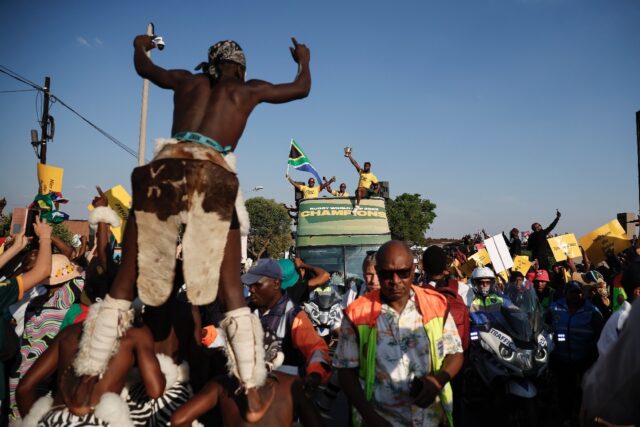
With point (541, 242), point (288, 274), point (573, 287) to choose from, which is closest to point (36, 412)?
point (288, 274)

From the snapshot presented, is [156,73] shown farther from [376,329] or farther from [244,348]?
[376,329]

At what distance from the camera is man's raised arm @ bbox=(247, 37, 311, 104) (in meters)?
2.65

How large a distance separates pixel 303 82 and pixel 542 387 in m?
3.72

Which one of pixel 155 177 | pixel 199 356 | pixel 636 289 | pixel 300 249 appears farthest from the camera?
pixel 300 249

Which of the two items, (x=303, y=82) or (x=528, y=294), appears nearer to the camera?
(x=303, y=82)

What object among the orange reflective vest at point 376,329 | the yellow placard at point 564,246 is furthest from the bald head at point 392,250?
the yellow placard at point 564,246

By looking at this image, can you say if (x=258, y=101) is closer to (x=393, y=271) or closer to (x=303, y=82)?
(x=303, y=82)

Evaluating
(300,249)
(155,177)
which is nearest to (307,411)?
(155,177)

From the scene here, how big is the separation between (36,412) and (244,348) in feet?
3.71

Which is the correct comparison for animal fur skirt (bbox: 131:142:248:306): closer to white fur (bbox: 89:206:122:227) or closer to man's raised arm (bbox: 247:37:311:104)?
man's raised arm (bbox: 247:37:311:104)

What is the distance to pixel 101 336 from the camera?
224 centimetres

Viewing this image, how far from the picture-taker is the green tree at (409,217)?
168 ft

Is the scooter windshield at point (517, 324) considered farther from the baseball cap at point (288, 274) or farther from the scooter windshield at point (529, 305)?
the baseball cap at point (288, 274)

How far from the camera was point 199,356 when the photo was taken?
2963 mm
